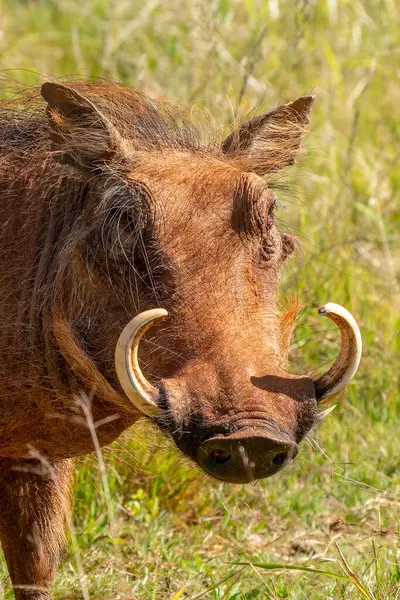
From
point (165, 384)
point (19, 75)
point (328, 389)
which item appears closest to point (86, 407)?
point (165, 384)

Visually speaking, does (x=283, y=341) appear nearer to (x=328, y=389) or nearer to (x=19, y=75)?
(x=328, y=389)

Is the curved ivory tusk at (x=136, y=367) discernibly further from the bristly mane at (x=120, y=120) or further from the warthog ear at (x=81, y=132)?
the bristly mane at (x=120, y=120)

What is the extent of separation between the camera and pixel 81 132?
3.45 meters

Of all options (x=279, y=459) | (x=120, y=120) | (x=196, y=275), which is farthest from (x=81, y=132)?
(x=279, y=459)

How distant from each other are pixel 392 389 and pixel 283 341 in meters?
2.09

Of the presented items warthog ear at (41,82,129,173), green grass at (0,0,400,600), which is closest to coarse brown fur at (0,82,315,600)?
warthog ear at (41,82,129,173)

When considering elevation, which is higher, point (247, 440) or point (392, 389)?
point (247, 440)

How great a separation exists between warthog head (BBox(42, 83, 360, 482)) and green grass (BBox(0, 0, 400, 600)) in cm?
29

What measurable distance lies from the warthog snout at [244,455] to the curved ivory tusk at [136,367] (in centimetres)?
17

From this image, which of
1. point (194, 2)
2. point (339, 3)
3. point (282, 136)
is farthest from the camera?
point (339, 3)

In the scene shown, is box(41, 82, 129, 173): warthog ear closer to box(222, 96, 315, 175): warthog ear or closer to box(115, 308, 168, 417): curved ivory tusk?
box(222, 96, 315, 175): warthog ear

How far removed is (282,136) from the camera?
3.78m

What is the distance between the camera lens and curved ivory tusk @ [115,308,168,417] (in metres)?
2.92

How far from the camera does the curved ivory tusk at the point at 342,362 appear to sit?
3.05 metres
